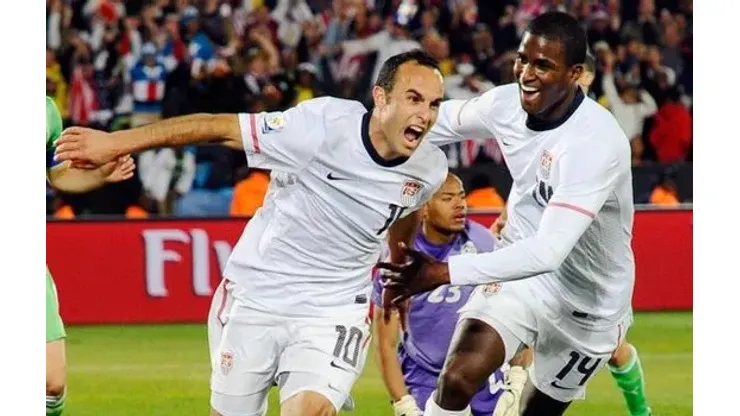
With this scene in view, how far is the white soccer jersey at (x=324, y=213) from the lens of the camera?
20.9 feet

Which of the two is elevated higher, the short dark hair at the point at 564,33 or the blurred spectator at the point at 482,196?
the short dark hair at the point at 564,33

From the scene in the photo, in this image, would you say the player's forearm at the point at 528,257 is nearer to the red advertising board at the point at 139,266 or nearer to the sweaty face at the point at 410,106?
the sweaty face at the point at 410,106

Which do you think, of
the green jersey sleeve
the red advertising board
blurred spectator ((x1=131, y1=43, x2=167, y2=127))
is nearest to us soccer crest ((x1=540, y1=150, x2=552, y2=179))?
the green jersey sleeve

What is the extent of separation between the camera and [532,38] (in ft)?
21.7

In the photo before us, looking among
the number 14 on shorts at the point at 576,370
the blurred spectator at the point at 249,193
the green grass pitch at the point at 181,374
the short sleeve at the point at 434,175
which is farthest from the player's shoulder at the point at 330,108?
the blurred spectator at the point at 249,193

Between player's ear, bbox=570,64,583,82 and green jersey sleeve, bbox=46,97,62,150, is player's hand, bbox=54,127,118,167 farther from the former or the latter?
player's ear, bbox=570,64,583,82

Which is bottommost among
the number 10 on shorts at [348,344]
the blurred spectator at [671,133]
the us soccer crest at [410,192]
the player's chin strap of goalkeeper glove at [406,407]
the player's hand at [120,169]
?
the player's chin strap of goalkeeper glove at [406,407]

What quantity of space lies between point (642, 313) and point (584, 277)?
6168 mm

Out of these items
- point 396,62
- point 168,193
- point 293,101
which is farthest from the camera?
point 293,101

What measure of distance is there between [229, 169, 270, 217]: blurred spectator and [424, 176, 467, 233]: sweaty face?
5007 millimetres

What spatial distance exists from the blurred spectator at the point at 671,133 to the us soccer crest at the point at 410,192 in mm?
8101

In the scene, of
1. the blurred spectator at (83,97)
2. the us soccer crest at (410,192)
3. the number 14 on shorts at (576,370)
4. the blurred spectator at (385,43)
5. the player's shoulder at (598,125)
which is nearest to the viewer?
the us soccer crest at (410,192)
